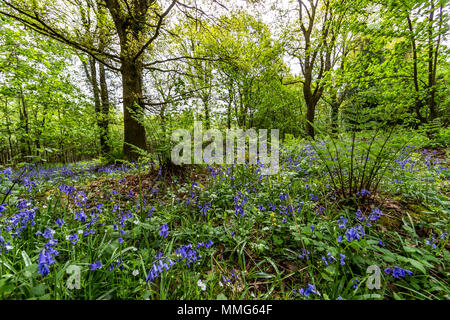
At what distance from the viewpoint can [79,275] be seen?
3.66 feet

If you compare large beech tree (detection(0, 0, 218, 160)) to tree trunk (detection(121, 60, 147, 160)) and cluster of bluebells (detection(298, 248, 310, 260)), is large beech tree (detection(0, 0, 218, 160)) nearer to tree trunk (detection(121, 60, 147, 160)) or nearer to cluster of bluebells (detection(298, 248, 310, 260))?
tree trunk (detection(121, 60, 147, 160))

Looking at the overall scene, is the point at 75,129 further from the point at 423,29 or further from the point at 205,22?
the point at 423,29

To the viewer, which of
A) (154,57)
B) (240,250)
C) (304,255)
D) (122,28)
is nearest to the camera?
(304,255)

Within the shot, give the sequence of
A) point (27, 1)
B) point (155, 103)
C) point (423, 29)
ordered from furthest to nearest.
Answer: point (155, 103), point (423, 29), point (27, 1)

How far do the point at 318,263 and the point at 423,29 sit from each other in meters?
6.19

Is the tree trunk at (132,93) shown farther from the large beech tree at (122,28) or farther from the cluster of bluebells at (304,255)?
the cluster of bluebells at (304,255)

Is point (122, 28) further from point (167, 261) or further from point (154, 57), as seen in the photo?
point (167, 261)

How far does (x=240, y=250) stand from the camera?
1.66 metres

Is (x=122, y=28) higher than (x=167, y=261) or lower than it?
higher

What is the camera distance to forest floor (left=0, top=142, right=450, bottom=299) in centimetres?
117

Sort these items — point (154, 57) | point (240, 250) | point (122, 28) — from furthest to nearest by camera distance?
1. point (154, 57)
2. point (122, 28)
3. point (240, 250)

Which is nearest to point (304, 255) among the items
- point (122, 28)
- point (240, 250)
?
point (240, 250)

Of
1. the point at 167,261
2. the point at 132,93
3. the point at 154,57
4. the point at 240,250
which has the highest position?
the point at 154,57
